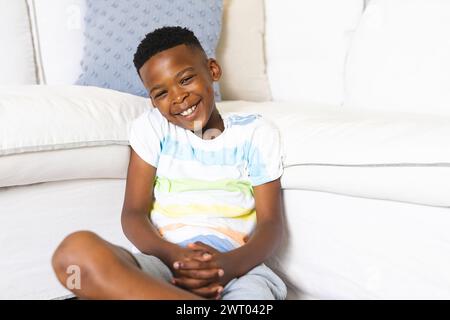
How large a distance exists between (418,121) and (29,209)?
2.67ft

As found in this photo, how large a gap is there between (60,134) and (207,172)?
0.30 meters

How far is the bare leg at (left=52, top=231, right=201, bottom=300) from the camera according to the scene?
879 millimetres

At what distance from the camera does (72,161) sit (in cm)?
120

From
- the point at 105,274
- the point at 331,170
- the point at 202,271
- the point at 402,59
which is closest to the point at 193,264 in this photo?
the point at 202,271

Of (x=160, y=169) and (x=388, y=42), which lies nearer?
(x=160, y=169)

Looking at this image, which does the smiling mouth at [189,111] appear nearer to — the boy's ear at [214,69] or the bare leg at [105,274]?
the boy's ear at [214,69]

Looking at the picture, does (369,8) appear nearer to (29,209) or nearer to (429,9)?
(429,9)

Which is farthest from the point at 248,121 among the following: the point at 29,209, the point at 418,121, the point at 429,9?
the point at 429,9

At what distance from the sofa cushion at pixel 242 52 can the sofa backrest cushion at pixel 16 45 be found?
58 centimetres

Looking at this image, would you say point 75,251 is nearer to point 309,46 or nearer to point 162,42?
point 162,42

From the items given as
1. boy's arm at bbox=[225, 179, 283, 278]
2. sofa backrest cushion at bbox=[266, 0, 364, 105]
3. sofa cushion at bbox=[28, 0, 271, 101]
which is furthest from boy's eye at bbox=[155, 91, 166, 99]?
sofa backrest cushion at bbox=[266, 0, 364, 105]

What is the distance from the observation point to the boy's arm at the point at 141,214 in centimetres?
107

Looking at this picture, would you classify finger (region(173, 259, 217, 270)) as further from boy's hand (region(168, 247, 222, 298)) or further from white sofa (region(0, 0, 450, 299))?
white sofa (region(0, 0, 450, 299))

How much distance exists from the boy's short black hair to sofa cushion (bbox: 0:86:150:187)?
14cm
